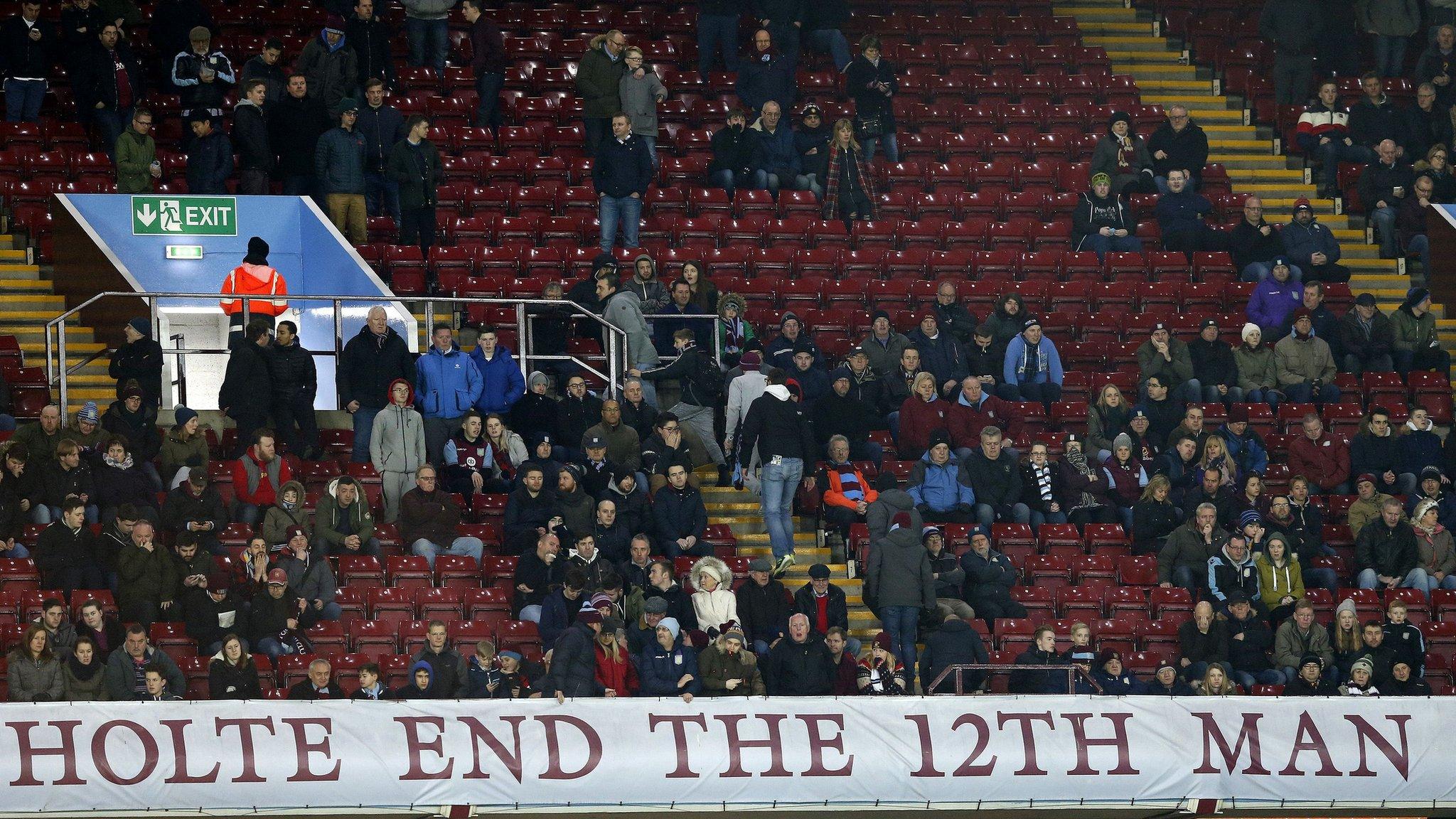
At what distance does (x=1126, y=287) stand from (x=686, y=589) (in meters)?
6.86

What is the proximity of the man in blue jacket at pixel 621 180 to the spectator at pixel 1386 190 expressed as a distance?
297 inches

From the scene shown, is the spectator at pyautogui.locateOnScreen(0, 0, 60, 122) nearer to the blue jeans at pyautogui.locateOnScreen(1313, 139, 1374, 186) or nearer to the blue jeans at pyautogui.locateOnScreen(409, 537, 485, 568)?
the blue jeans at pyautogui.locateOnScreen(409, 537, 485, 568)

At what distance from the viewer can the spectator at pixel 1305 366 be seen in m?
19.6

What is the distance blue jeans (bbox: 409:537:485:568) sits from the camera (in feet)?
53.2

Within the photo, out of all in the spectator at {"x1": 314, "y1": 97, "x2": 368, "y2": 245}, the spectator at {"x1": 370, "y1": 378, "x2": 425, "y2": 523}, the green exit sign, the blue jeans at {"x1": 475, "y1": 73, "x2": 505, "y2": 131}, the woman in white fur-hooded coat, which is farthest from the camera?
the blue jeans at {"x1": 475, "y1": 73, "x2": 505, "y2": 131}

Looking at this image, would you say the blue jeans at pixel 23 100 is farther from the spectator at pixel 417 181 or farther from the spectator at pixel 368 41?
the spectator at pixel 417 181

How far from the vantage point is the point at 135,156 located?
19734mm

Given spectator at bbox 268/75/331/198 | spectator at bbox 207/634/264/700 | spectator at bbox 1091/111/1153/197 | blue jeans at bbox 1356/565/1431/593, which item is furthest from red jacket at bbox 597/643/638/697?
spectator at bbox 1091/111/1153/197

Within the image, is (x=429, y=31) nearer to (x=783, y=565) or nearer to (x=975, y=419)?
(x=975, y=419)

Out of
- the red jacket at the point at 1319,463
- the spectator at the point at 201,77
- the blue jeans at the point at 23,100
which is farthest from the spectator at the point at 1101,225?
the blue jeans at the point at 23,100

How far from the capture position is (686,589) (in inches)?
619

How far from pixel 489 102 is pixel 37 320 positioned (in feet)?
16.8

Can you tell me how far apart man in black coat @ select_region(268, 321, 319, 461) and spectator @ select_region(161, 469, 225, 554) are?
1.28m

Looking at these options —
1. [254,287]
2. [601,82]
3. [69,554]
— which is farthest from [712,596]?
[601,82]
